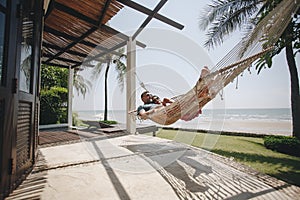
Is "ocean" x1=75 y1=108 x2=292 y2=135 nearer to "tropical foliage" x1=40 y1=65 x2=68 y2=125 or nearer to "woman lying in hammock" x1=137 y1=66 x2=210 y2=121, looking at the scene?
"woman lying in hammock" x1=137 y1=66 x2=210 y2=121

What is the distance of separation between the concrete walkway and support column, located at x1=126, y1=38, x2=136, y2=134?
61.3 inches

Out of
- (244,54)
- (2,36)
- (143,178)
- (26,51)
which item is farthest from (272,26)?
(26,51)

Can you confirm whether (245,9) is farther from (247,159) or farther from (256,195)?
(256,195)

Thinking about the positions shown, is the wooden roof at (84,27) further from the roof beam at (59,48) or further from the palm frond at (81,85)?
the palm frond at (81,85)

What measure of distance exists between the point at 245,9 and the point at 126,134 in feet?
13.6

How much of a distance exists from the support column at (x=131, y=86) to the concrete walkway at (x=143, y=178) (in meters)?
1.56

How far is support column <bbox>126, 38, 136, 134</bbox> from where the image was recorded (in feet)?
13.4

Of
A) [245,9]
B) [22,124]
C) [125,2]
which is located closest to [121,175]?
[22,124]

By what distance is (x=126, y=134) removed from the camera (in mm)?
4059

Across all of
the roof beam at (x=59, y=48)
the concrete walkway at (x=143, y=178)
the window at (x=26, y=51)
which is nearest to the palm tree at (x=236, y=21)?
the concrete walkway at (x=143, y=178)

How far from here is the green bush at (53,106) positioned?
18.8 feet

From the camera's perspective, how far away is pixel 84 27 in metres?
3.16

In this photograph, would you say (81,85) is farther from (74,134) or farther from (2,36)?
(2,36)

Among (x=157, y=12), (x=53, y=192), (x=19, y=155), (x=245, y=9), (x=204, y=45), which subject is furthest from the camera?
(x=204, y=45)
